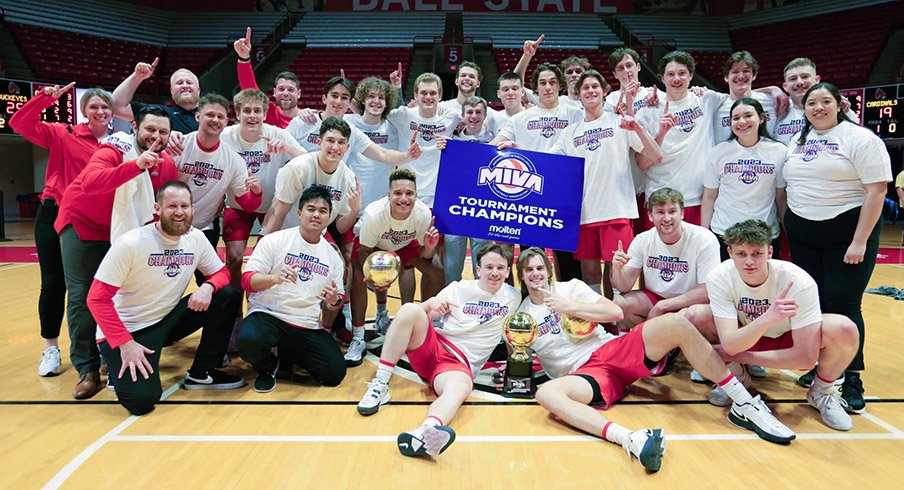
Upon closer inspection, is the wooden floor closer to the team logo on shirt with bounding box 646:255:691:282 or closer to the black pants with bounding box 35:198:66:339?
the black pants with bounding box 35:198:66:339

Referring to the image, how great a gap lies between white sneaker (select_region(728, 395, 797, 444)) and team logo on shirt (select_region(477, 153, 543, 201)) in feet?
7.09

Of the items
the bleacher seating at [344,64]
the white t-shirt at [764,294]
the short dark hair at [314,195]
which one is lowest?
the white t-shirt at [764,294]

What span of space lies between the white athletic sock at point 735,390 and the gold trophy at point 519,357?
3.86ft

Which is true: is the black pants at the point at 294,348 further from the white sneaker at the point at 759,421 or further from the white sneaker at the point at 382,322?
the white sneaker at the point at 759,421

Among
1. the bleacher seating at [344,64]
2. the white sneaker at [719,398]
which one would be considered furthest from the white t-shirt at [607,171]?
the bleacher seating at [344,64]

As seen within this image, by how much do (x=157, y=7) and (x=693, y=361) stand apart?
25798 millimetres

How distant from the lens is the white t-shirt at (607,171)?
4.77 meters

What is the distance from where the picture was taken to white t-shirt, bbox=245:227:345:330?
4.23 m

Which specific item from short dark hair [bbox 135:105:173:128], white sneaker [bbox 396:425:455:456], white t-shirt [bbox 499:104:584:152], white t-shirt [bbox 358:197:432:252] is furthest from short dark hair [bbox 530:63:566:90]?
white sneaker [bbox 396:425:455:456]

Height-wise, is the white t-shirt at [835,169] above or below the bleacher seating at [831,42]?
below

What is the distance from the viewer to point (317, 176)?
190 inches

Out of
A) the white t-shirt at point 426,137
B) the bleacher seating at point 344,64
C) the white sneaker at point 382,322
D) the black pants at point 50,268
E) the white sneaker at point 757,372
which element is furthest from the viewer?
the bleacher seating at point 344,64

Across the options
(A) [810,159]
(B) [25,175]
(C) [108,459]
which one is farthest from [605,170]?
(B) [25,175]

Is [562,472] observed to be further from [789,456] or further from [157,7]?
[157,7]
